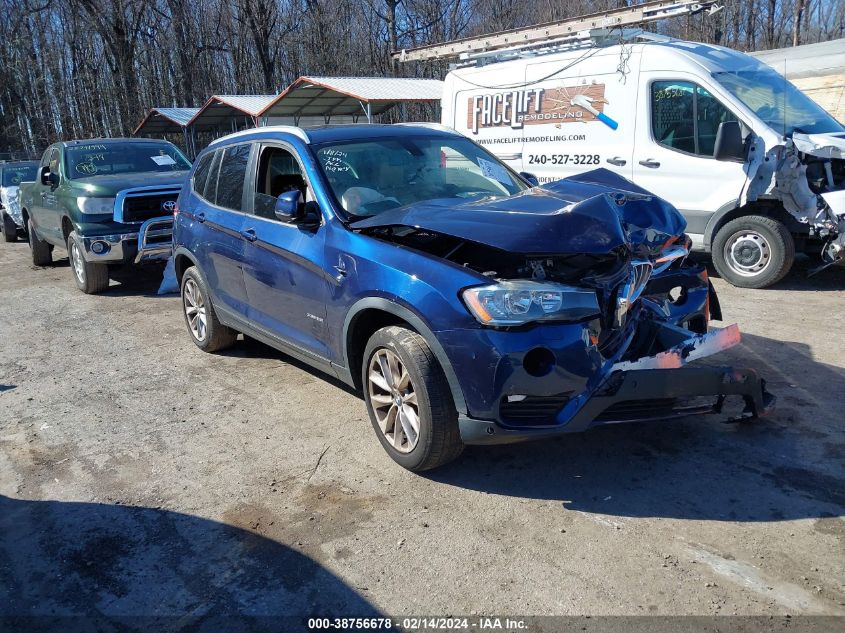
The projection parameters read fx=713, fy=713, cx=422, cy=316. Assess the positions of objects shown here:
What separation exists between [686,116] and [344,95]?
53.0 ft

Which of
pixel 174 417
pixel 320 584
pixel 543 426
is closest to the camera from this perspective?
pixel 320 584

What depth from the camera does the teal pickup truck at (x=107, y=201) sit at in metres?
8.85

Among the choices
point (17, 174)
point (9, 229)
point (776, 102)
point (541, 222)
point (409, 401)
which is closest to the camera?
point (541, 222)

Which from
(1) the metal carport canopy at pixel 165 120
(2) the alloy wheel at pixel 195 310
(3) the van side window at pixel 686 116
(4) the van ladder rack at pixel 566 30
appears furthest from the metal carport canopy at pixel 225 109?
(2) the alloy wheel at pixel 195 310

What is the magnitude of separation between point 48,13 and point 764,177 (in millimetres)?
40562

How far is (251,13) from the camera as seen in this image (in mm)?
36750

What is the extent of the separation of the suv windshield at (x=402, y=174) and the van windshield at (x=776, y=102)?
3.73 meters

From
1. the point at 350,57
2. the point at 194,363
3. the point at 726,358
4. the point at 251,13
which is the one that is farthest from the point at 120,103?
the point at 726,358

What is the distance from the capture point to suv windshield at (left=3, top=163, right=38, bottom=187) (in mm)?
16109

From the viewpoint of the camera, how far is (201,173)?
618 centimetres

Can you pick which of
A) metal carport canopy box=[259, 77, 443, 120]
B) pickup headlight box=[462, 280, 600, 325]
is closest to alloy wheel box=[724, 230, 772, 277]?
pickup headlight box=[462, 280, 600, 325]

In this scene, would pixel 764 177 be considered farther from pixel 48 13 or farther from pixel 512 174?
pixel 48 13

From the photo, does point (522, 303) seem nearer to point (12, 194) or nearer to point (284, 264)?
point (284, 264)

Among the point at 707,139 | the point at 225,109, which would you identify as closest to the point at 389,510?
the point at 707,139
